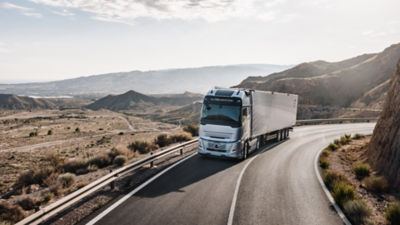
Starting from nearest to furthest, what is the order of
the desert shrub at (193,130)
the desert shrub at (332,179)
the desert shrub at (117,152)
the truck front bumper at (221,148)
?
the desert shrub at (332,179) → the truck front bumper at (221,148) → the desert shrub at (117,152) → the desert shrub at (193,130)

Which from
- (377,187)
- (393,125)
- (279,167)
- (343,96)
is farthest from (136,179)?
(343,96)

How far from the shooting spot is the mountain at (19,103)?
551ft

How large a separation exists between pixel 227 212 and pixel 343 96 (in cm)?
8133

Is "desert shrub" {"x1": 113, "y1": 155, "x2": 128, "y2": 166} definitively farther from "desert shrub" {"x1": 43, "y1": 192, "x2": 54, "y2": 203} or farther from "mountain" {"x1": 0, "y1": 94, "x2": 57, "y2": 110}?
"mountain" {"x1": 0, "y1": 94, "x2": 57, "y2": 110}

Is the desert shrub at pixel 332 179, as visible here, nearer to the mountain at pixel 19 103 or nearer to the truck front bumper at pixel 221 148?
the truck front bumper at pixel 221 148

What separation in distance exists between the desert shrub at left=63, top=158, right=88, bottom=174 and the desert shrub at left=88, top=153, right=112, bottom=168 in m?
0.33

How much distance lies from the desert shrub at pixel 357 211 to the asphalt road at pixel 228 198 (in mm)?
380

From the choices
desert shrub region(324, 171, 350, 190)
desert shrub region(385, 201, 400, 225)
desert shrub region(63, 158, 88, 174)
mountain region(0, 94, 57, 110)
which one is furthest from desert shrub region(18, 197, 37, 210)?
mountain region(0, 94, 57, 110)

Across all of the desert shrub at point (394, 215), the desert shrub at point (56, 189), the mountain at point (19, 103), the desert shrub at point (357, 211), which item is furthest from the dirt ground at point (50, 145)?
the mountain at point (19, 103)

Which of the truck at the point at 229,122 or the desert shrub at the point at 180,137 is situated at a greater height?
the truck at the point at 229,122

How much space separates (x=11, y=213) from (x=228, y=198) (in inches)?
242

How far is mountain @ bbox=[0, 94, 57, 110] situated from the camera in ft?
551

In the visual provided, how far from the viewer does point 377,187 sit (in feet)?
31.6

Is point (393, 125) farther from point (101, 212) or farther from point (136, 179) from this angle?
point (101, 212)
